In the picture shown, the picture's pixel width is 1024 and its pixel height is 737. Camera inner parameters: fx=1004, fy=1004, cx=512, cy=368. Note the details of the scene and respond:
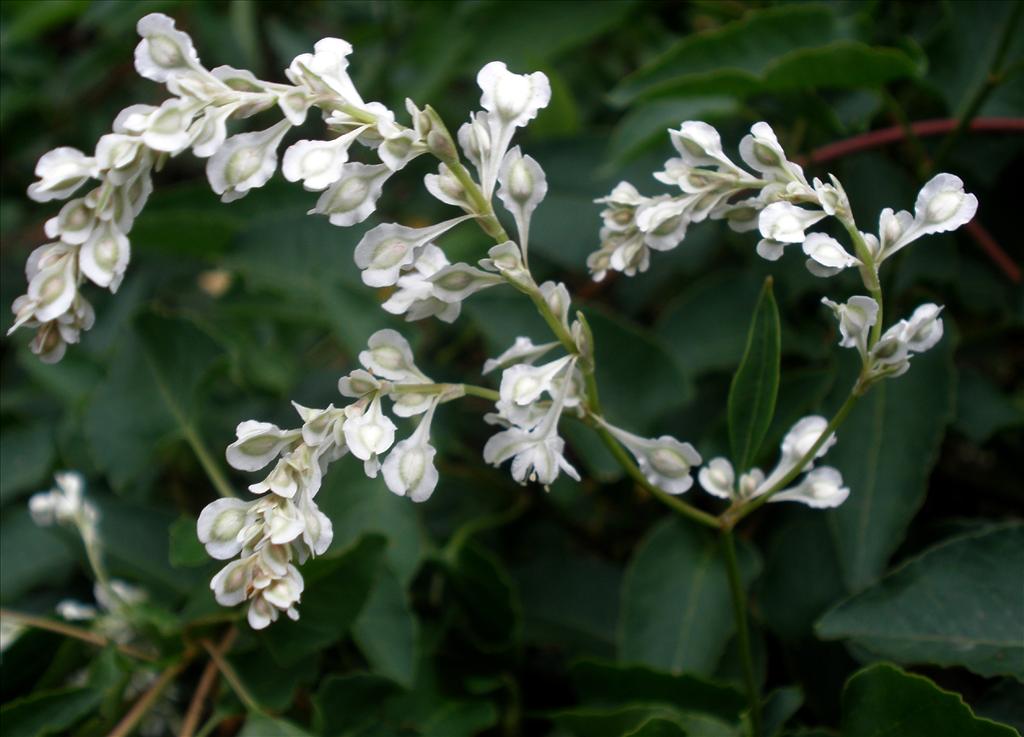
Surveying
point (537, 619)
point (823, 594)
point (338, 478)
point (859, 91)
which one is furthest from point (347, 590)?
point (859, 91)

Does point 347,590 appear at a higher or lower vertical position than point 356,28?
lower

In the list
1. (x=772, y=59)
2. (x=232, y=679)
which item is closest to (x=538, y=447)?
(x=232, y=679)

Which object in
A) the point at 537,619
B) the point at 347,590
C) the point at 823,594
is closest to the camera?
the point at 347,590

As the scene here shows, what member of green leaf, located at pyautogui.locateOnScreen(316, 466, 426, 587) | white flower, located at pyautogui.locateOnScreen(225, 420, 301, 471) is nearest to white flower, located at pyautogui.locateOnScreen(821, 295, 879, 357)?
white flower, located at pyautogui.locateOnScreen(225, 420, 301, 471)

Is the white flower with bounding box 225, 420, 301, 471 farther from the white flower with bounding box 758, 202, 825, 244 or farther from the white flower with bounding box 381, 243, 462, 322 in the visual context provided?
the white flower with bounding box 758, 202, 825, 244

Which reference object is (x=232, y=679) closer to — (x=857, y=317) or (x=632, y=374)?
(x=632, y=374)

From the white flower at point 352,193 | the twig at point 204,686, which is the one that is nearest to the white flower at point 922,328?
the white flower at point 352,193

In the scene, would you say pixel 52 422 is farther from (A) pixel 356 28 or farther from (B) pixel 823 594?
(B) pixel 823 594
